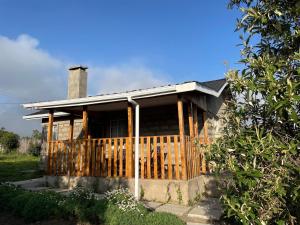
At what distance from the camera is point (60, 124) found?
44.2 ft

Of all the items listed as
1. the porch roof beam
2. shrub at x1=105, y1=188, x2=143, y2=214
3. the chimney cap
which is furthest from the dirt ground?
the chimney cap

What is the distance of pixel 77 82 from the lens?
1307 centimetres

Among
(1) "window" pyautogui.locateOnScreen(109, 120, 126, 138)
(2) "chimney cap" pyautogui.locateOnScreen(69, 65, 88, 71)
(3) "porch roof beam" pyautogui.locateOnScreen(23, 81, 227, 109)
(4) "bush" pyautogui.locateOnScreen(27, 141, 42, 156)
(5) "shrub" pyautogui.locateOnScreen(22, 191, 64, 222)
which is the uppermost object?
(2) "chimney cap" pyautogui.locateOnScreen(69, 65, 88, 71)

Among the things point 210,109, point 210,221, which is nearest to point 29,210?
point 210,221

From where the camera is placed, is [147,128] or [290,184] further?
[147,128]

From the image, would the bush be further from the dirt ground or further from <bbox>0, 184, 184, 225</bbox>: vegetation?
the dirt ground

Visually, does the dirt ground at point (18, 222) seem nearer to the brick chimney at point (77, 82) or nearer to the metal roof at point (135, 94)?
the metal roof at point (135, 94)

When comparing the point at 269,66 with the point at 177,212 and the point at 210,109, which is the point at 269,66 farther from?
the point at 210,109

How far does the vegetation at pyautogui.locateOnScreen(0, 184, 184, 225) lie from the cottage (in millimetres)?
Result: 1477

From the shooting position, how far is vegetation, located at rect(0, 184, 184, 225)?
4664 millimetres

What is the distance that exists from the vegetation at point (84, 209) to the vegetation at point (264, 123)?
78.0 inches

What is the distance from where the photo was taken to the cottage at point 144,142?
23.0 feet

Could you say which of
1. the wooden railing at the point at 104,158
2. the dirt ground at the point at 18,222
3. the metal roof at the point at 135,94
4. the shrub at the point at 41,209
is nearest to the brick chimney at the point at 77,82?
the metal roof at the point at 135,94

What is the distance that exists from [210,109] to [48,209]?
695 centimetres
